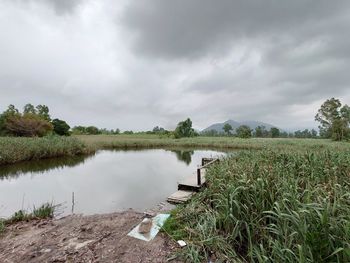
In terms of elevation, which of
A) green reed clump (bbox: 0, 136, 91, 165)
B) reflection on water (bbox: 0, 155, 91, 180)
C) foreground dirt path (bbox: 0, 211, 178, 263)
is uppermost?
green reed clump (bbox: 0, 136, 91, 165)

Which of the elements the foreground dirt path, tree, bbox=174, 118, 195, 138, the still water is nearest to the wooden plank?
the still water

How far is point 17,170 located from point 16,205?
16.9 ft

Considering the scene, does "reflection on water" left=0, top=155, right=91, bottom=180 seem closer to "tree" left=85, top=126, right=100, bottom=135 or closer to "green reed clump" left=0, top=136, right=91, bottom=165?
"green reed clump" left=0, top=136, right=91, bottom=165

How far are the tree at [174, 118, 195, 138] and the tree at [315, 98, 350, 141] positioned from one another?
21.8 m

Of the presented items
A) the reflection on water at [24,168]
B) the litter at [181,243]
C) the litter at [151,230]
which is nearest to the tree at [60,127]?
the reflection on water at [24,168]

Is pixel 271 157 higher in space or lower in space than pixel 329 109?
lower

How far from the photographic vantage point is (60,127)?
30453mm

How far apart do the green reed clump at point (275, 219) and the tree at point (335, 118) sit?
1238 inches

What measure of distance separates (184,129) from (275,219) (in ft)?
123

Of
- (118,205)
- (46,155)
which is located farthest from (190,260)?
(46,155)

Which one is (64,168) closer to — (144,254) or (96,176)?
(96,176)

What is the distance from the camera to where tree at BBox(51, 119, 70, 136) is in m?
30.2

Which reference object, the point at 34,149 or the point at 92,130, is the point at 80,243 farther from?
the point at 92,130

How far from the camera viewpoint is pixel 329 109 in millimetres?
32562
